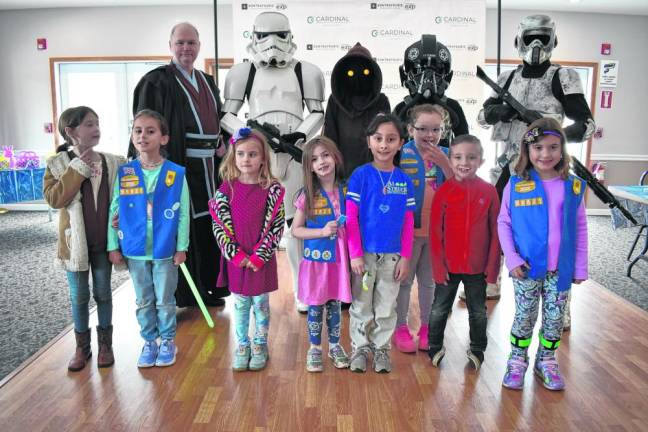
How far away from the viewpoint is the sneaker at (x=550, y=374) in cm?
208

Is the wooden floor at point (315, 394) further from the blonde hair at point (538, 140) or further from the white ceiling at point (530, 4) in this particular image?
the white ceiling at point (530, 4)

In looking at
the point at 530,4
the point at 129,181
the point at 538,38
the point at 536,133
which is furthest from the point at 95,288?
the point at 530,4

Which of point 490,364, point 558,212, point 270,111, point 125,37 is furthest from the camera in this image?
point 125,37

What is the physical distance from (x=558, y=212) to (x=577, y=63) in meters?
5.74

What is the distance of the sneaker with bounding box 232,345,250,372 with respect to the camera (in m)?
2.25

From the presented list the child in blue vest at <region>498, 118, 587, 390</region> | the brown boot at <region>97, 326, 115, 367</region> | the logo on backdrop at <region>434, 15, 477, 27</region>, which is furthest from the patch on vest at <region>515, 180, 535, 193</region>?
the logo on backdrop at <region>434, 15, 477, 27</region>

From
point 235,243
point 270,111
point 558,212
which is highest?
point 270,111

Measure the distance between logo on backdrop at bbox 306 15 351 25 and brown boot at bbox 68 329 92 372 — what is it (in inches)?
144

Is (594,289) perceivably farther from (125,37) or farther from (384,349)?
(125,37)

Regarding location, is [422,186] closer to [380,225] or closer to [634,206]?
[380,225]

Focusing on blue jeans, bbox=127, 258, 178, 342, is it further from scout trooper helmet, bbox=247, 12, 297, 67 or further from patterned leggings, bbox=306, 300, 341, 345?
scout trooper helmet, bbox=247, 12, 297, 67

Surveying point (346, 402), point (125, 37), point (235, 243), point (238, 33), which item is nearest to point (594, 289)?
point (346, 402)

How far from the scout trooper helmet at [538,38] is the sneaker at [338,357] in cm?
196

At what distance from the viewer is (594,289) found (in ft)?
11.6
